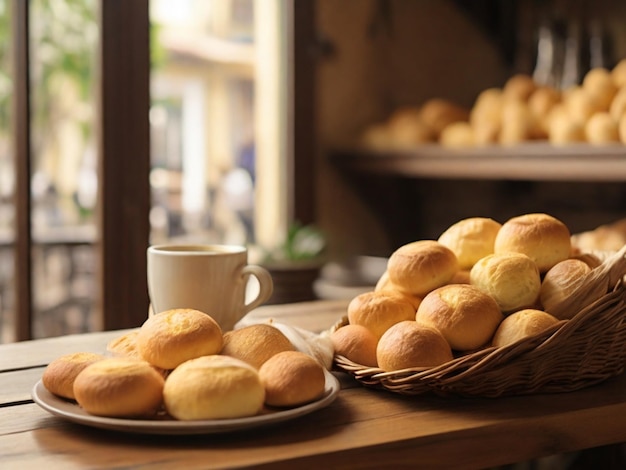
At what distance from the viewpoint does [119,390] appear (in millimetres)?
699

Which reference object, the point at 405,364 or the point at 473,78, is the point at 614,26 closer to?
the point at 473,78

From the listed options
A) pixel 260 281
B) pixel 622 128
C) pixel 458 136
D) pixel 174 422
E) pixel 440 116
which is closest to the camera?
pixel 174 422

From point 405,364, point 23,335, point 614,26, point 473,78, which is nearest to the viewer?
point 405,364

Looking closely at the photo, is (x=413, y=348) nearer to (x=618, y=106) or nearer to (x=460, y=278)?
(x=460, y=278)

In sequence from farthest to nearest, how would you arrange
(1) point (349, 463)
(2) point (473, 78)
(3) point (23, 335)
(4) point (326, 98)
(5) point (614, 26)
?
1. (2) point (473, 78)
2. (4) point (326, 98)
3. (5) point (614, 26)
4. (3) point (23, 335)
5. (1) point (349, 463)

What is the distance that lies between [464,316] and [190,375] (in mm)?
280

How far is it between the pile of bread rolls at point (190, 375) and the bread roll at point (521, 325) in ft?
0.63

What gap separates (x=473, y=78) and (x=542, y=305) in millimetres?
2462

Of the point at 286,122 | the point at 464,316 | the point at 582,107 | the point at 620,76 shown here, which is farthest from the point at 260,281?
the point at 286,122

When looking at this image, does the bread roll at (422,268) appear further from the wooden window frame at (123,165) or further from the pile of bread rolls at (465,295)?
the wooden window frame at (123,165)

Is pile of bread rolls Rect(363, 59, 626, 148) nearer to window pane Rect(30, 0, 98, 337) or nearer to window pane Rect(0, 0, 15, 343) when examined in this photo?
window pane Rect(30, 0, 98, 337)

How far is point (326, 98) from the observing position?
293cm

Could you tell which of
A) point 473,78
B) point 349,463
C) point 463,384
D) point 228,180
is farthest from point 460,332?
point 473,78

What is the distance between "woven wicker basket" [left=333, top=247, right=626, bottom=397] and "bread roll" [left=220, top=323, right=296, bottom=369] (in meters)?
0.09
